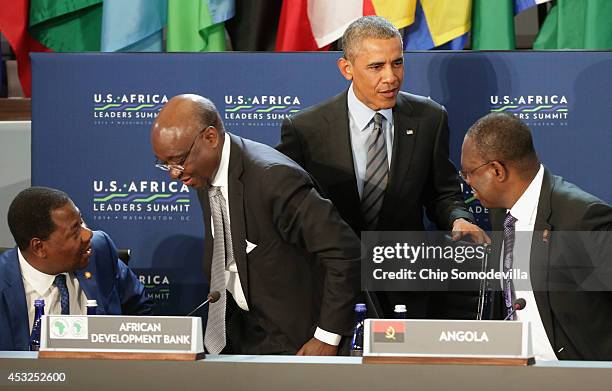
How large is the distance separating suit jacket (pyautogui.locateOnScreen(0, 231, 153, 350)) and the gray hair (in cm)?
108

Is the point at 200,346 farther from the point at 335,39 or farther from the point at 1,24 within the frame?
the point at 1,24

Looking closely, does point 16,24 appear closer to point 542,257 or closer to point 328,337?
point 328,337

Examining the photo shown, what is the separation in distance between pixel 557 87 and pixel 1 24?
250cm

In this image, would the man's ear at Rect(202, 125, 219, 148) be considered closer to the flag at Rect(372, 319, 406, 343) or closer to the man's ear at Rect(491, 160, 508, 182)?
→ the man's ear at Rect(491, 160, 508, 182)

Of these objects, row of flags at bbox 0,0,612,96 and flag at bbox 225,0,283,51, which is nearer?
row of flags at bbox 0,0,612,96

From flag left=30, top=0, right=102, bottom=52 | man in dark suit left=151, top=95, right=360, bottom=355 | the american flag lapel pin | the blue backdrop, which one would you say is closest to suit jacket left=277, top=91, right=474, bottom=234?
the blue backdrop

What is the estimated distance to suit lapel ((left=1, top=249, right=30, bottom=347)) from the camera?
3.16 meters

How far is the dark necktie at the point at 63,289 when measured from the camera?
3242mm

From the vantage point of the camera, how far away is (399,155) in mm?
3619

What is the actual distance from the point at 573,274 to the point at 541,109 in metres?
1.38

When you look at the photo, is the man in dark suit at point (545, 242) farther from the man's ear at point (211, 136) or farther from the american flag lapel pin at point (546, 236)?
the man's ear at point (211, 136)

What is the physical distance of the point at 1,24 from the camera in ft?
15.3

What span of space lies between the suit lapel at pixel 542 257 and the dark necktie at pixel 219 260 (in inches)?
35.0

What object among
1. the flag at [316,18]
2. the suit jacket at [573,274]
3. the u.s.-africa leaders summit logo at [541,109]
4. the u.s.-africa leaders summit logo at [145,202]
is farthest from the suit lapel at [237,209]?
the flag at [316,18]
